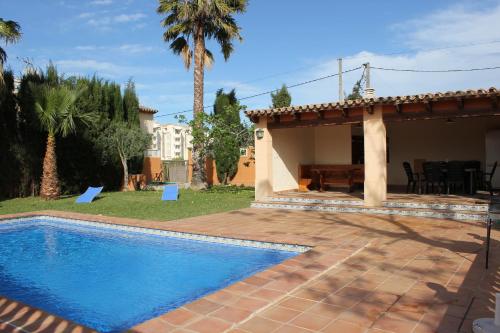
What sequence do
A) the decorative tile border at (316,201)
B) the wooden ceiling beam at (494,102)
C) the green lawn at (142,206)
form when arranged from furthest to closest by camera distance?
the green lawn at (142,206) → the decorative tile border at (316,201) → the wooden ceiling beam at (494,102)

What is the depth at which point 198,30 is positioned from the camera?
20.5 metres

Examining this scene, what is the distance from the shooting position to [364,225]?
30.9 ft

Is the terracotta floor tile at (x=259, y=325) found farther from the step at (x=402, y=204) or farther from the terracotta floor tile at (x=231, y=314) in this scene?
the step at (x=402, y=204)

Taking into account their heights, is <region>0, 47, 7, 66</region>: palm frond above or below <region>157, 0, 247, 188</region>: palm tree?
below

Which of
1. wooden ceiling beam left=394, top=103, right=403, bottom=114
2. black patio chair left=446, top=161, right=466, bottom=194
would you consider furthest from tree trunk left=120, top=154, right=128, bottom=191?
black patio chair left=446, top=161, right=466, bottom=194

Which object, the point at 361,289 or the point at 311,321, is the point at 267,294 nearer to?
the point at 311,321

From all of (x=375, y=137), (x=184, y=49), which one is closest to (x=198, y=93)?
(x=184, y=49)

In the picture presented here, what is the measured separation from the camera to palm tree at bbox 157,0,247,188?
19.9 m

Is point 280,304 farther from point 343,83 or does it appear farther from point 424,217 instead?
point 343,83

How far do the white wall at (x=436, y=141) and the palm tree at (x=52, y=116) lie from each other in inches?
533

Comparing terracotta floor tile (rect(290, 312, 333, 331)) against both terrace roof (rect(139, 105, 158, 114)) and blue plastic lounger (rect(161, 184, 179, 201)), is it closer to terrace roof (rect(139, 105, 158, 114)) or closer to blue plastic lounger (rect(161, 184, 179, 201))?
blue plastic lounger (rect(161, 184, 179, 201))

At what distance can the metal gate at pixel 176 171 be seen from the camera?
28295 mm

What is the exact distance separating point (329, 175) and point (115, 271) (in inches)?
399

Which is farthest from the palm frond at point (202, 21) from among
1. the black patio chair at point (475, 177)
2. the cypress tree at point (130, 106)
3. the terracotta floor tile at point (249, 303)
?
the terracotta floor tile at point (249, 303)
